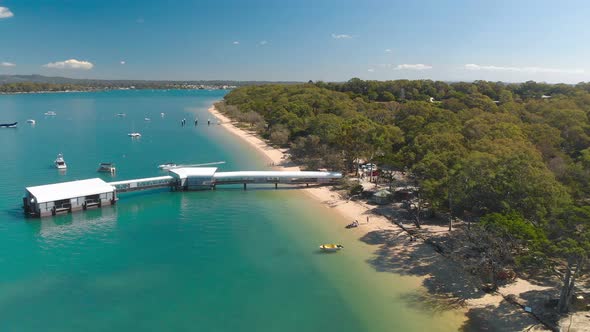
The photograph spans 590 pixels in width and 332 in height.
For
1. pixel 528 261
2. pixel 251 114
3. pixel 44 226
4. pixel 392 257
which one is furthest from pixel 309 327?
pixel 251 114

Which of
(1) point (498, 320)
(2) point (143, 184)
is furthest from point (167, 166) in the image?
(1) point (498, 320)

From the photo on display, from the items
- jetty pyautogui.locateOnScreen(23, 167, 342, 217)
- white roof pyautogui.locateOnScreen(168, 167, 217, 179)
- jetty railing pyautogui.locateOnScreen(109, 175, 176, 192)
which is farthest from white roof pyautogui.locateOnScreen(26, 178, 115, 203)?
white roof pyautogui.locateOnScreen(168, 167, 217, 179)

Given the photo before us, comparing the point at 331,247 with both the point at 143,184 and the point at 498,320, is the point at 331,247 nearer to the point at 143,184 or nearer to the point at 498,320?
the point at 498,320

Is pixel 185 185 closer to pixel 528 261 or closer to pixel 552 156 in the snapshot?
pixel 528 261

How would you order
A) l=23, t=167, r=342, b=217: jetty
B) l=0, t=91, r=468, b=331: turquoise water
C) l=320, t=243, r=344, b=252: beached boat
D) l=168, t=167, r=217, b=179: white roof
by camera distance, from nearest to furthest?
l=0, t=91, r=468, b=331: turquoise water < l=320, t=243, r=344, b=252: beached boat < l=23, t=167, r=342, b=217: jetty < l=168, t=167, r=217, b=179: white roof

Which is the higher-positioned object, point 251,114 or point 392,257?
point 251,114

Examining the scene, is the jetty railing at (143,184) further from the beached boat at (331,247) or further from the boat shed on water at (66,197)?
the beached boat at (331,247)

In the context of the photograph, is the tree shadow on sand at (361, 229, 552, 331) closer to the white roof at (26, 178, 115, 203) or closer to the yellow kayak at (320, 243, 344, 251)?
the yellow kayak at (320, 243, 344, 251)
